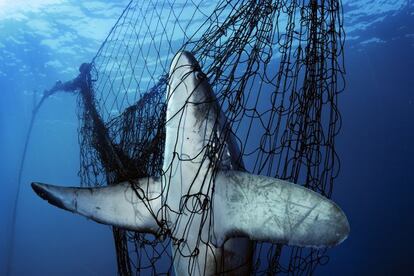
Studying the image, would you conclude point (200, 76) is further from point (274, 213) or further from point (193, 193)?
point (274, 213)

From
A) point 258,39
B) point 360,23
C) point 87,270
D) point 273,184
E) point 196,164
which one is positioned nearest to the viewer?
point 273,184

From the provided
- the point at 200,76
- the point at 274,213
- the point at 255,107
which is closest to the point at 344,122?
the point at 255,107

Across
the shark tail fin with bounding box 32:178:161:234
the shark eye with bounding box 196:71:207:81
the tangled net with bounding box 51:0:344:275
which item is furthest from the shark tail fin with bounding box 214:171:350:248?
the shark eye with bounding box 196:71:207:81

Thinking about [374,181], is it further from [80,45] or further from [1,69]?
[1,69]

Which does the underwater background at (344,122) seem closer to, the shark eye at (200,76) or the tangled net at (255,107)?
the tangled net at (255,107)

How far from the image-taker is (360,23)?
25984 mm

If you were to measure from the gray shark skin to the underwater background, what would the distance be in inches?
658

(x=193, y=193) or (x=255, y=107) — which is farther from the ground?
(x=255, y=107)

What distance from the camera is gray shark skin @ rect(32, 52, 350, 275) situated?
9.88 feet

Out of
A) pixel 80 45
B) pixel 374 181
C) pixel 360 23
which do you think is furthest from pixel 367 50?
pixel 374 181

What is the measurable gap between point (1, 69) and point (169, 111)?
36.5 meters

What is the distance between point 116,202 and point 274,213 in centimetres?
154

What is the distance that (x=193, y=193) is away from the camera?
3.37 meters

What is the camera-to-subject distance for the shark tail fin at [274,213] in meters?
2.50
